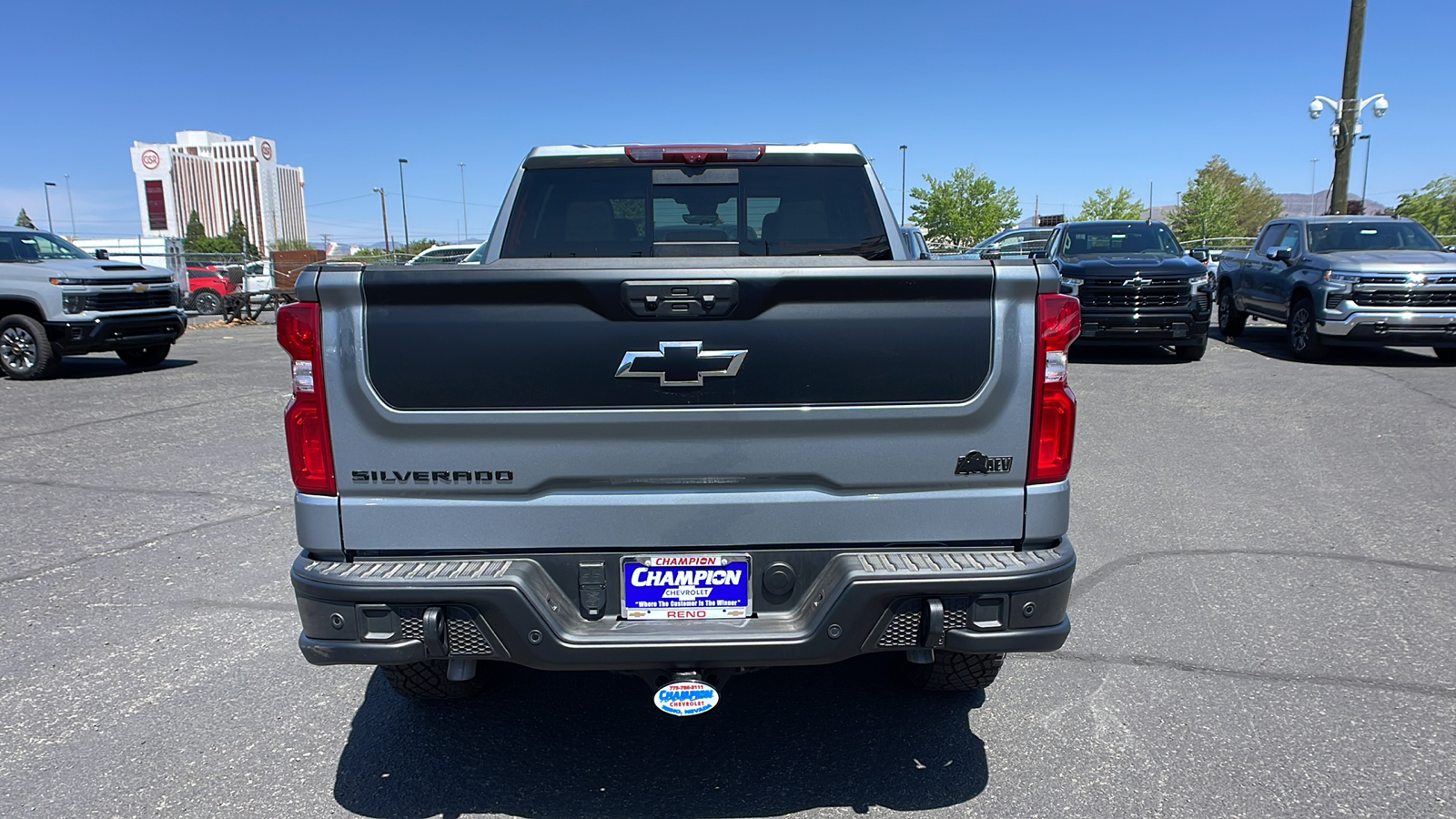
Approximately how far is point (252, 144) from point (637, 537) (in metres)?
191

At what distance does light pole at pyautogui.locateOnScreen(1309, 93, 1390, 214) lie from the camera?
2120 cm

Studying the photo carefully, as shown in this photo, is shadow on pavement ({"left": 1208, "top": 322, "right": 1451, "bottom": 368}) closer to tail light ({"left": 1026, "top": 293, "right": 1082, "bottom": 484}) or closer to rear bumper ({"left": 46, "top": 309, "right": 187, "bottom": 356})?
tail light ({"left": 1026, "top": 293, "right": 1082, "bottom": 484})

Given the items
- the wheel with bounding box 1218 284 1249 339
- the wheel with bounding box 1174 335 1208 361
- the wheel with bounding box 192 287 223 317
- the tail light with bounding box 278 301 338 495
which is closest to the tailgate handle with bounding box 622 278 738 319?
the tail light with bounding box 278 301 338 495

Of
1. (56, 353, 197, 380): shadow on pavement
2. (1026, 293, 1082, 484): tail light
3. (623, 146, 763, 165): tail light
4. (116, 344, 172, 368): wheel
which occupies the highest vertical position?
(623, 146, 763, 165): tail light

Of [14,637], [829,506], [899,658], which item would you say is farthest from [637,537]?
[14,637]

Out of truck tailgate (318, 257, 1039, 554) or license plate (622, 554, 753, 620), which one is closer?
truck tailgate (318, 257, 1039, 554)

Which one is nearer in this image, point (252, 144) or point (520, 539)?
point (520, 539)

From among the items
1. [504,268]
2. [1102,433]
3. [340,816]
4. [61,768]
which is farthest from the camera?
[1102,433]

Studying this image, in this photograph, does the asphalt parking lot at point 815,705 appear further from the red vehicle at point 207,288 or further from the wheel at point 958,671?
the red vehicle at point 207,288

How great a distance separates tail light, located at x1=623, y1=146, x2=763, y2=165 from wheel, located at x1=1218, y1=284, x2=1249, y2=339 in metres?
14.2

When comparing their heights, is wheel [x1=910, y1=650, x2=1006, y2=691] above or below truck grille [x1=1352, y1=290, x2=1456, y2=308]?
below

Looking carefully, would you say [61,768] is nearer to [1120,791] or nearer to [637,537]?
[637,537]

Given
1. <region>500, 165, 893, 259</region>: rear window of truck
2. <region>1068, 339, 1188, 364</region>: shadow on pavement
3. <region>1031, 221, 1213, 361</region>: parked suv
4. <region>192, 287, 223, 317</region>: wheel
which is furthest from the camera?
<region>192, 287, 223, 317</region>: wheel

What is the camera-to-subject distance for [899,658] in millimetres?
3828
